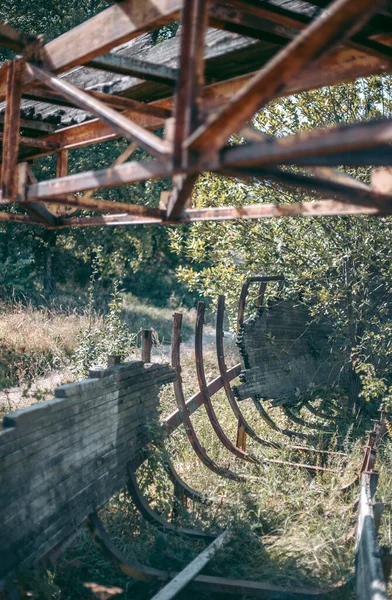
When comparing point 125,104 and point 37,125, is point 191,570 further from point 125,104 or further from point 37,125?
point 37,125

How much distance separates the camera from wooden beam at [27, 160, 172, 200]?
7.33ft

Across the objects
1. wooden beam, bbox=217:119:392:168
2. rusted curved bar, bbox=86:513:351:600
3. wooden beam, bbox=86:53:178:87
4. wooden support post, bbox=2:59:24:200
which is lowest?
rusted curved bar, bbox=86:513:351:600

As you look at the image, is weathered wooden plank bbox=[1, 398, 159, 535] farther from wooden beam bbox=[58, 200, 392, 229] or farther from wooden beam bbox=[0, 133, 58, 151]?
wooden beam bbox=[0, 133, 58, 151]

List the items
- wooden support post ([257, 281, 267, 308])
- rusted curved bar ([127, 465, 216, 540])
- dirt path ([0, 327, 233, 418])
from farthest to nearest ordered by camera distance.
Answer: wooden support post ([257, 281, 267, 308])
dirt path ([0, 327, 233, 418])
rusted curved bar ([127, 465, 216, 540])

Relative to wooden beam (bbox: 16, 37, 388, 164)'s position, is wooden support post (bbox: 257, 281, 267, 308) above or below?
below

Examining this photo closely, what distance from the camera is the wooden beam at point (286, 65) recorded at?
6.07ft

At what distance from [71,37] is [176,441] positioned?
13.3 ft

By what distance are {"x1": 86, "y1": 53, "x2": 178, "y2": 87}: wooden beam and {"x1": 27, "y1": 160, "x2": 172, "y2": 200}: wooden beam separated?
70 centimetres

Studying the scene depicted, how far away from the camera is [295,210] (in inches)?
110

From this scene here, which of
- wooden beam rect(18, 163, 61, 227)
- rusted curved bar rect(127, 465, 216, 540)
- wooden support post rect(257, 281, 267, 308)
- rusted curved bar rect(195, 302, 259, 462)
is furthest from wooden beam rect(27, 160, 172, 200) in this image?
wooden support post rect(257, 281, 267, 308)

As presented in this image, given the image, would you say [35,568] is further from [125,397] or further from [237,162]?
[237,162]

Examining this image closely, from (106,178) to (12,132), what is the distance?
1.17m

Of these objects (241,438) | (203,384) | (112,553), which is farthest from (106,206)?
(241,438)

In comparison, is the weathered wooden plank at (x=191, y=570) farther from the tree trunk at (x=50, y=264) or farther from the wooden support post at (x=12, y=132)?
the tree trunk at (x=50, y=264)
